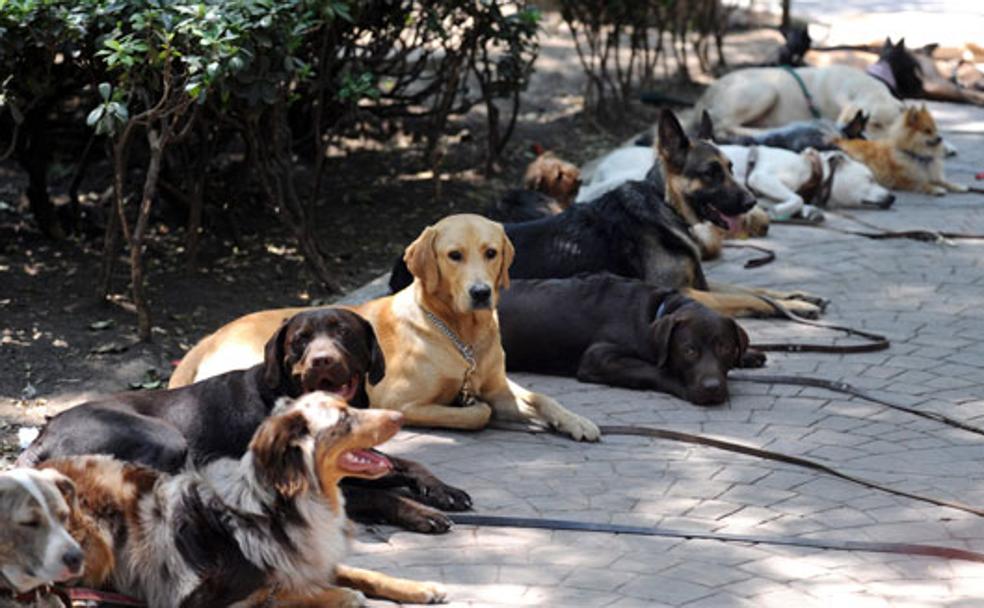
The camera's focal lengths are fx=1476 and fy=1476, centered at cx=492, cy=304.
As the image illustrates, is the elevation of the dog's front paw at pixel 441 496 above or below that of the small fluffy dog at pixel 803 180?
below

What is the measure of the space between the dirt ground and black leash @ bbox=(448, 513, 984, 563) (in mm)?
2611

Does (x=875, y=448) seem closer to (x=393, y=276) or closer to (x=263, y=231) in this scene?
(x=393, y=276)

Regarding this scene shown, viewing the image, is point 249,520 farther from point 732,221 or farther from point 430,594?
point 732,221

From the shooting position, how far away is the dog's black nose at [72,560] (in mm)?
4457

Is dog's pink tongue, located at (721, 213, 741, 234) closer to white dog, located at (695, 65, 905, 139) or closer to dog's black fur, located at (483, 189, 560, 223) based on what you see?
dog's black fur, located at (483, 189, 560, 223)

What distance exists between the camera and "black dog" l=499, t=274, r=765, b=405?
25.9 ft

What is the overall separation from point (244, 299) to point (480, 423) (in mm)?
3027

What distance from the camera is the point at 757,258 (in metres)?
10.9

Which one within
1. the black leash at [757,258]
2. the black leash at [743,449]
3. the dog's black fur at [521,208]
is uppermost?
the dog's black fur at [521,208]

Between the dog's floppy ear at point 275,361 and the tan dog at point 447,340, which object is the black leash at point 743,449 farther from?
the dog's floppy ear at point 275,361

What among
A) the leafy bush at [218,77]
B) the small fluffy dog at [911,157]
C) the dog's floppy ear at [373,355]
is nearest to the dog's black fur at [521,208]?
the leafy bush at [218,77]

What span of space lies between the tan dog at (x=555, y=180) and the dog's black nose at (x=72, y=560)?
24.8 feet

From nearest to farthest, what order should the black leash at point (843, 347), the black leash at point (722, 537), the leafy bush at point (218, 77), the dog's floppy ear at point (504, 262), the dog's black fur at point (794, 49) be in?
the black leash at point (722, 537) → the dog's floppy ear at point (504, 262) → the leafy bush at point (218, 77) → the black leash at point (843, 347) → the dog's black fur at point (794, 49)

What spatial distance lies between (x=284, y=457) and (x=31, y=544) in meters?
0.83
